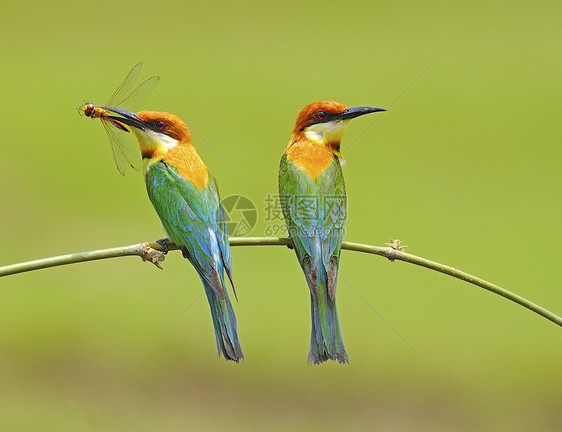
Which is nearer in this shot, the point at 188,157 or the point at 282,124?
the point at 188,157

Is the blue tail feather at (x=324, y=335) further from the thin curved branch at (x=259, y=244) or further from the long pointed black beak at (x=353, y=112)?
the long pointed black beak at (x=353, y=112)

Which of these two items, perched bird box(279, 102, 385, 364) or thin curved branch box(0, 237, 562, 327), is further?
perched bird box(279, 102, 385, 364)

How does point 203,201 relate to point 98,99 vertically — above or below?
above

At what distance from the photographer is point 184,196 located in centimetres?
228

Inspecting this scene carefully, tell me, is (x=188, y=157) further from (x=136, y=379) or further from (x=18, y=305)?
(x=18, y=305)

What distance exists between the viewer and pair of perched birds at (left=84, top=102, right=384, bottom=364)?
83.5 inches

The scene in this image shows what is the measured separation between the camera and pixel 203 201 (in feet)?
7.45

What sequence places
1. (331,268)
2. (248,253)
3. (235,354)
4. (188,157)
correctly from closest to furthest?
(235,354), (331,268), (188,157), (248,253)

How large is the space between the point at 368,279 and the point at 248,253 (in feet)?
3.67

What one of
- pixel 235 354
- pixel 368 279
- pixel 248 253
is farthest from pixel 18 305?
pixel 235 354
